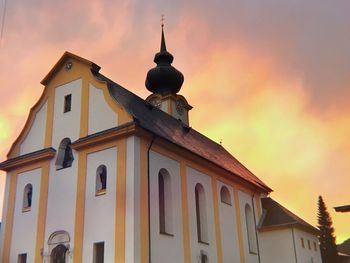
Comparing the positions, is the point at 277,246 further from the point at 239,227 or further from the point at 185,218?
the point at 185,218

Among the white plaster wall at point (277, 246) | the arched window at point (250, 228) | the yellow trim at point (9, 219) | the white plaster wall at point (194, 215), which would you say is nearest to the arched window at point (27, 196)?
the yellow trim at point (9, 219)

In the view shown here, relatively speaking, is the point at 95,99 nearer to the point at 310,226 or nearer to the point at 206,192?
the point at 206,192

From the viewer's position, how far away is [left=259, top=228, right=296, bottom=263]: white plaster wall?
29.3m

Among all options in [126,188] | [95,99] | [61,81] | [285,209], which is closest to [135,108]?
[95,99]

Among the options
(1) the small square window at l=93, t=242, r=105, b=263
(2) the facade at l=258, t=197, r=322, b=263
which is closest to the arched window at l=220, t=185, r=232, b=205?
(2) the facade at l=258, t=197, r=322, b=263

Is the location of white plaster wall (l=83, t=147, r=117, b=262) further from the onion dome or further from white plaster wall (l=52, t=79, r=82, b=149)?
the onion dome

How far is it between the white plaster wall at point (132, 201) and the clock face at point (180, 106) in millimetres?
14758

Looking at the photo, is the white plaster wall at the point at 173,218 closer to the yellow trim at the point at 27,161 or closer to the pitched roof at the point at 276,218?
the yellow trim at the point at 27,161

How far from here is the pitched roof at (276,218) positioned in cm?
3012

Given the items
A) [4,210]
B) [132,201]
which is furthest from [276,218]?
[4,210]

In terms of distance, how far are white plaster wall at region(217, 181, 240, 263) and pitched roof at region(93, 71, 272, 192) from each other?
2186 mm

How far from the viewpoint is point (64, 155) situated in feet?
74.3

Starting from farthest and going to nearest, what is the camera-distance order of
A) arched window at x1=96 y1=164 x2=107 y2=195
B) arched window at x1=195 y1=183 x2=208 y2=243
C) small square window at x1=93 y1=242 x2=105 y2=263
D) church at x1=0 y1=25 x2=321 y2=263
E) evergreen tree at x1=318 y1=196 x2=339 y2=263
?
evergreen tree at x1=318 y1=196 x2=339 y2=263 < arched window at x1=195 y1=183 x2=208 y2=243 < arched window at x1=96 y1=164 x2=107 y2=195 < church at x1=0 y1=25 x2=321 y2=263 < small square window at x1=93 y1=242 x2=105 y2=263

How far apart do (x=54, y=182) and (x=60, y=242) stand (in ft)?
9.47
